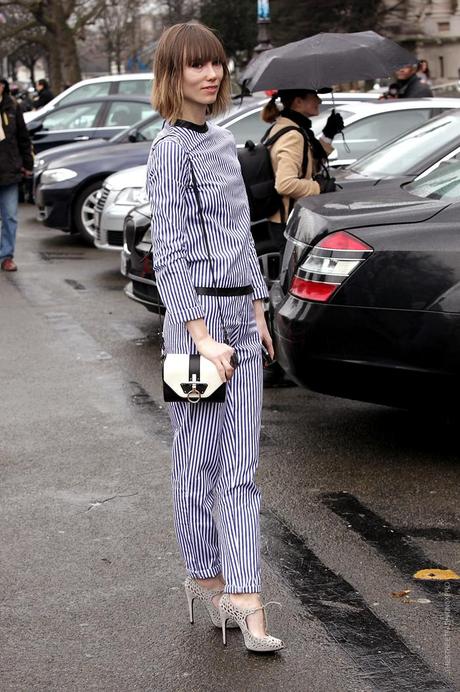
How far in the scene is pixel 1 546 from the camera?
4.88 metres

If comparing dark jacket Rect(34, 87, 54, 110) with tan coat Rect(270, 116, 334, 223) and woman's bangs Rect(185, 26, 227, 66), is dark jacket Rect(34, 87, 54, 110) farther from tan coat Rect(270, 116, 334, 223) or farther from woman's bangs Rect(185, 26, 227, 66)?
woman's bangs Rect(185, 26, 227, 66)

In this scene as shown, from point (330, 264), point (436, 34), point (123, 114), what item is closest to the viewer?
point (330, 264)

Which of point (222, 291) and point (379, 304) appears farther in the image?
point (379, 304)

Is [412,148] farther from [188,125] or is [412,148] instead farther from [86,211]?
[86,211]

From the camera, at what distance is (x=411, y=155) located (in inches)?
340

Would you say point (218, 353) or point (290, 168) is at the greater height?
point (218, 353)

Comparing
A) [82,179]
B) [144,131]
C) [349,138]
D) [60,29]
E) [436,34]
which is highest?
[349,138]

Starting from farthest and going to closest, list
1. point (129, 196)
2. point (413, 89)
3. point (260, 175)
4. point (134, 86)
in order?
point (134, 86)
point (413, 89)
point (129, 196)
point (260, 175)

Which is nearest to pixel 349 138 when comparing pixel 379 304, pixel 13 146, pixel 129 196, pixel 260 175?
pixel 129 196

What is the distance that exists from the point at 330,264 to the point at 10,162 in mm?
7287

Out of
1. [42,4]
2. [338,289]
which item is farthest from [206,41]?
[42,4]

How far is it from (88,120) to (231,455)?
15069mm

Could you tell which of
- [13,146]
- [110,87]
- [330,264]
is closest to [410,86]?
[13,146]

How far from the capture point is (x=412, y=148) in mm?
8695
